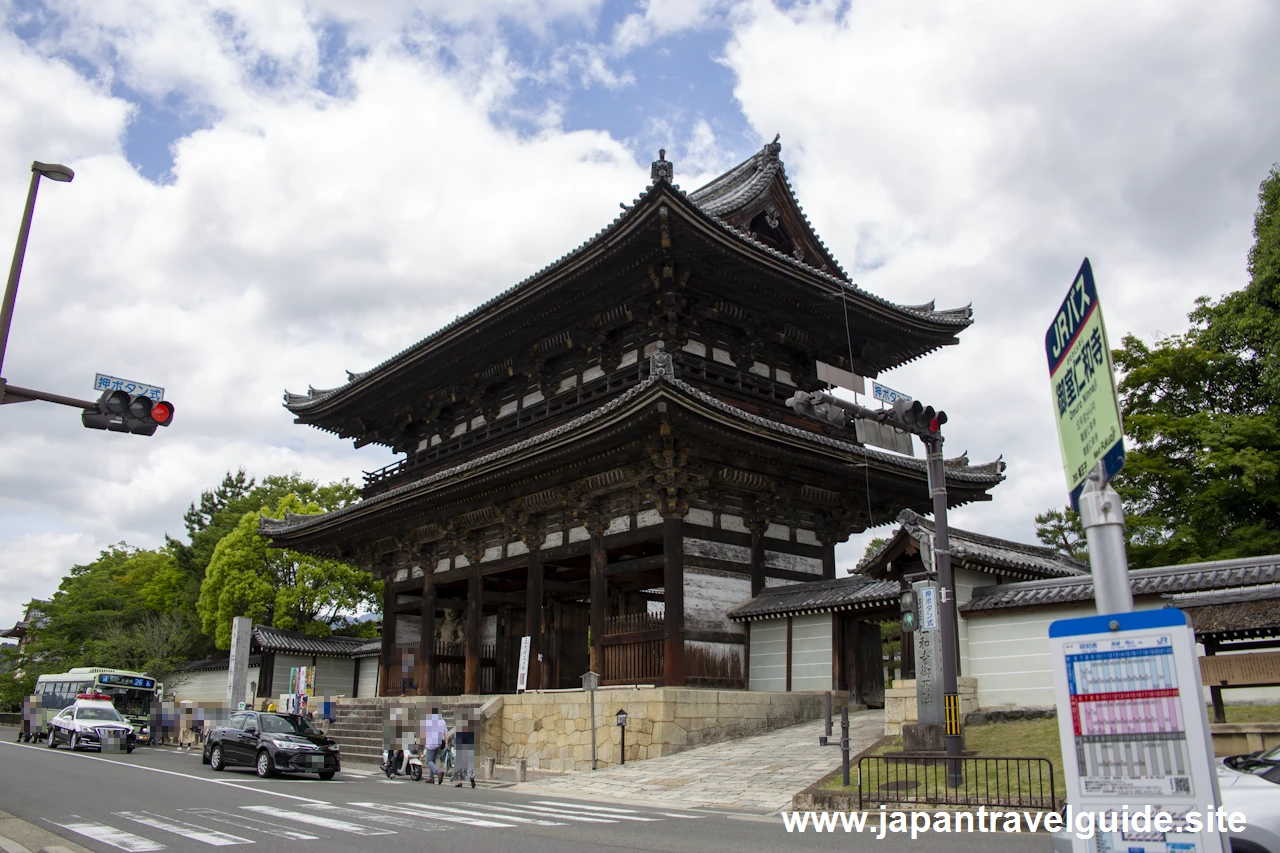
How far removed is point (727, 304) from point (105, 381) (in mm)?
15660

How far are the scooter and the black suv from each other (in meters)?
1.16

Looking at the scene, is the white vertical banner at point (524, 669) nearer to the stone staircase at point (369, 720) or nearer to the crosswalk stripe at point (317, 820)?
the stone staircase at point (369, 720)

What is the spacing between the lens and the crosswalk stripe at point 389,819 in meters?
11.6

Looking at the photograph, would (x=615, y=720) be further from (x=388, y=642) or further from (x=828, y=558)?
(x=388, y=642)

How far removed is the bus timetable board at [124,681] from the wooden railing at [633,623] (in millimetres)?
23546

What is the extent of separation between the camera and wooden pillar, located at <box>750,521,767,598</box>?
2288 centimetres

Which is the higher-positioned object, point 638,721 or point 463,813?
point 638,721

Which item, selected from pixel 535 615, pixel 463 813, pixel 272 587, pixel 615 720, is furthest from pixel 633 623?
pixel 272 587

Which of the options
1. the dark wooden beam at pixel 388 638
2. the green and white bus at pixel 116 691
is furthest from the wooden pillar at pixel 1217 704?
the green and white bus at pixel 116 691

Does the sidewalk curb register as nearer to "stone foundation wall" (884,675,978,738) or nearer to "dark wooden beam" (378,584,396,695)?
"stone foundation wall" (884,675,978,738)

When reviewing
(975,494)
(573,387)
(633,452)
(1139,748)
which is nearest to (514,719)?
(633,452)

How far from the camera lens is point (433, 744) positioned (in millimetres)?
20500

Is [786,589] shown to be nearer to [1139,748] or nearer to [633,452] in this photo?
[633,452]

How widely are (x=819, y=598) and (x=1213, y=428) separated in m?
14.0
